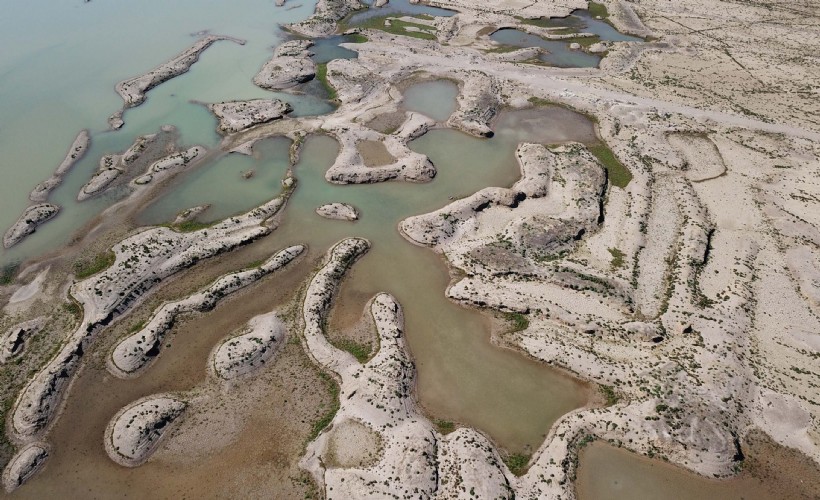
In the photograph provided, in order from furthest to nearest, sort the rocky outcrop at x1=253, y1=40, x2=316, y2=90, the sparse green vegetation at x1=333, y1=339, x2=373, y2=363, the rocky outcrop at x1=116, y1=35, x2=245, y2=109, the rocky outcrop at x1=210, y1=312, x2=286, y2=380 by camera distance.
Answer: the rocky outcrop at x1=253, y1=40, x2=316, y2=90 < the rocky outcrop at x1=116, y1=35, x2=245, y2=109 < the sparse green vegetation at x1=333, y1=339, x2=373, y2=363 < the rocky outcrop at x1=210, y1=312, x2=286, y2=380

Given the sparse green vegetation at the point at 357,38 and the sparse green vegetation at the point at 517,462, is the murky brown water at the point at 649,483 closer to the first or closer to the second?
the sparse green vegetation at the point at 517,462

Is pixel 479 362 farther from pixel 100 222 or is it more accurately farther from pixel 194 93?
pixel 194 93

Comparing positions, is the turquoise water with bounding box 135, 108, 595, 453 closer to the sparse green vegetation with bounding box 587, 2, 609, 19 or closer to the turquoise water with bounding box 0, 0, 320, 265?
the turquoise water with bounding box 0, 0, 320, 265

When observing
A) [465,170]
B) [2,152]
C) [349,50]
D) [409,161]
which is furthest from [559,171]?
[2,152]

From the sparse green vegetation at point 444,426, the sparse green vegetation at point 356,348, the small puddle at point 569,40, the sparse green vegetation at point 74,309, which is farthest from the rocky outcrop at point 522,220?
the small puddle at point 569,40

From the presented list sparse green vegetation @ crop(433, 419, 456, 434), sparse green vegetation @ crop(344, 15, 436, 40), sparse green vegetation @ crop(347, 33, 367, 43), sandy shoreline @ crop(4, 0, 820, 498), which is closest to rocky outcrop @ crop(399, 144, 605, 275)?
sandy shoreline @ crop(4, 0, 820, 498)

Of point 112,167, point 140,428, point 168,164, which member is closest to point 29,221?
point 112,167
